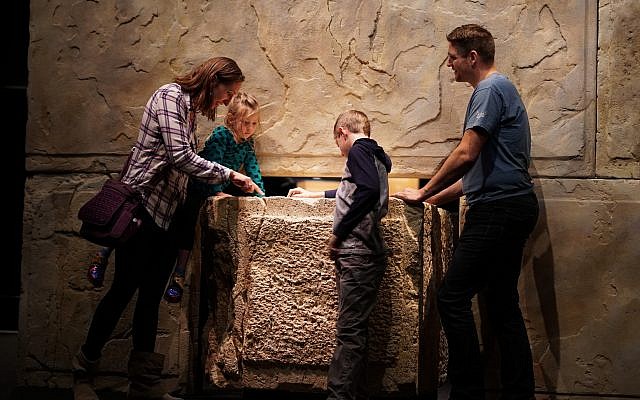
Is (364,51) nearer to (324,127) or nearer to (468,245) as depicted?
(324,127)

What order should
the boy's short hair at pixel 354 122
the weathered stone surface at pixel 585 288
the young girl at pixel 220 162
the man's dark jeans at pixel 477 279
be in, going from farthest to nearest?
1. the weathered stone surface at pixel 585 288
2. the young girl at pixel 220 162
3. the boy's short hair at pixel 354 122
4. the man's dark jeans at pixel 477 279

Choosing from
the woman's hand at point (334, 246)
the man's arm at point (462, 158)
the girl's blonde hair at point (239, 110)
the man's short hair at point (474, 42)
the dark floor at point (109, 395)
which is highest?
the man's short hair at point (474, 42)

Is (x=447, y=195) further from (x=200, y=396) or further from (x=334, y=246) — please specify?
(x=200, y=396)

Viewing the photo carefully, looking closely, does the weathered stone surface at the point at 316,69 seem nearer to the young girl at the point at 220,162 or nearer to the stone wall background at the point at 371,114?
the stone wall background at the point at 371,114

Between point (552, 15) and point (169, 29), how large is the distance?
1.75m

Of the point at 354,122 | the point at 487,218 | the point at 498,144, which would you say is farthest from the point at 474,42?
the point at 487,218

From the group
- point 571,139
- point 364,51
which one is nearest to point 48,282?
point 364,51

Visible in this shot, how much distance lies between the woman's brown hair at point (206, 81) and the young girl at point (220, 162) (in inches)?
12.5

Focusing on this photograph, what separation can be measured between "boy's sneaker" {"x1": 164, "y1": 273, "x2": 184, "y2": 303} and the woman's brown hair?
0.67m

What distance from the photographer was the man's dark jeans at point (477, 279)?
2.66m

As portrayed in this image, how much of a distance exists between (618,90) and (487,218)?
1068 mm

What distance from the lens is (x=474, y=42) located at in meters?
2.81

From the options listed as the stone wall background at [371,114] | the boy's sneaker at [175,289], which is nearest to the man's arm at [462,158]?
the stone wall background at [371,114]

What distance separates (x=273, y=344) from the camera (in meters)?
2.95
